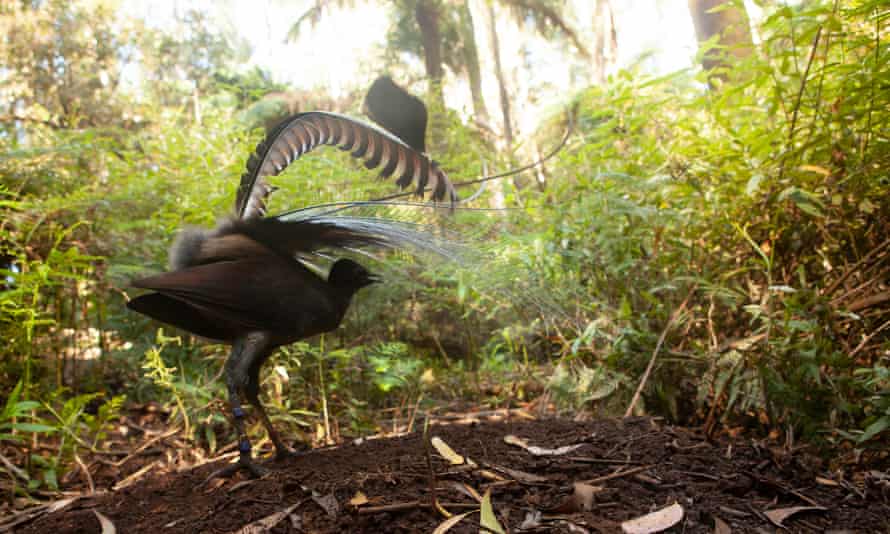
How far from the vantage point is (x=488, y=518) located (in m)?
1.27

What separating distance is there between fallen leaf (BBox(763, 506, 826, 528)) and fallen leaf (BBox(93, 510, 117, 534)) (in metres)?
1.66

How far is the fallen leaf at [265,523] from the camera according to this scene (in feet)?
4.33

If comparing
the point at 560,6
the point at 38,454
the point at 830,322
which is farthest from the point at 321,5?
the point at 830,322

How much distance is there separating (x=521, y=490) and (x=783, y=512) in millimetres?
644

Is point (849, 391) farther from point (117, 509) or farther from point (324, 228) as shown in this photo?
point (117, 509)

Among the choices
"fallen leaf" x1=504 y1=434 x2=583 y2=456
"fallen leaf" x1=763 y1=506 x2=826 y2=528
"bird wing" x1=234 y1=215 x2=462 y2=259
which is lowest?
"fallen leaf" x1=763 y1=506 x2=826 y2=528

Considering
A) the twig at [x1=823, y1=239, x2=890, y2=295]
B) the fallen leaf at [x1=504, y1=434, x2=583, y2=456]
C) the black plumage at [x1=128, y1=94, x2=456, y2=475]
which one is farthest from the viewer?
the twig at [x1=823, y1=239, x2=890, y2=295]

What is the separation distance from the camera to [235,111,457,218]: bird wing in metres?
1.79

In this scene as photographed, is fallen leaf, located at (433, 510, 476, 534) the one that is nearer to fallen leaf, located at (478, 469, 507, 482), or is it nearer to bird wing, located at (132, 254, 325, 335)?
fallen leaf, located at (478, 469, 507, 482)

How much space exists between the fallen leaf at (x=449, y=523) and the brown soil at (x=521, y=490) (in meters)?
0.02

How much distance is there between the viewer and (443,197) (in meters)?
1.86

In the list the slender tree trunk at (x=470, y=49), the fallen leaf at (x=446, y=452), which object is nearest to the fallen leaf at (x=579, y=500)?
the fallen leaf at (x=446, y=452)

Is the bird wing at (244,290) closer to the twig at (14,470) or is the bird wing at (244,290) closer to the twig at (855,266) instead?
the twig at (14,470)

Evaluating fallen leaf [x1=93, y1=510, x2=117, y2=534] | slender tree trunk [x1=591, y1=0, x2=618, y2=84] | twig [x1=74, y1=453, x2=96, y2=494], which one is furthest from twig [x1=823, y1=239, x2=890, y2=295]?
slender tree trunk [x1=591, y1=0, x2=618, y2=84]
